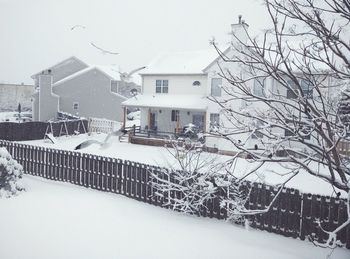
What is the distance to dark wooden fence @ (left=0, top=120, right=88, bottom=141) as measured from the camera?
2342 cm

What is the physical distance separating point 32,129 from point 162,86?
1164cm

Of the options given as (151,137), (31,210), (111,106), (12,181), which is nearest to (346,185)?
(31,210)

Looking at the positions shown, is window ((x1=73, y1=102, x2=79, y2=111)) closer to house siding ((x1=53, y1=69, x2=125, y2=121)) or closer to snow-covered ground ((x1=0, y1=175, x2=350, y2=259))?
house siding ((x1=53, y1=69, x2=125, y2=121))

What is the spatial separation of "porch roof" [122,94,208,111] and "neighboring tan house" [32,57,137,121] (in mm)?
10753

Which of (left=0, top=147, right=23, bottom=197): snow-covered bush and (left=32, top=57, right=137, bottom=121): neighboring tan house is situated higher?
(left=32, top=57, right=137, bottom=121): neighboring tan house

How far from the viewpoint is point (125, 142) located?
85.1ft

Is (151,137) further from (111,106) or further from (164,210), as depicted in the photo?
(164,210)

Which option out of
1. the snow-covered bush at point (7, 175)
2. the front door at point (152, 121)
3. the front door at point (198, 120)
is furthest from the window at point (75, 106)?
the snow-covered bush at point (7, 175)

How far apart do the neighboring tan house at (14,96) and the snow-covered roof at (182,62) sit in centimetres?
2964

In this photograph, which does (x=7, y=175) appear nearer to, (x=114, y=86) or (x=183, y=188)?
(x=183, y=188)

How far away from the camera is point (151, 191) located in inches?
382

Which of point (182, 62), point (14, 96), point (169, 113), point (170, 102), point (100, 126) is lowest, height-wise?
point (100, 126)

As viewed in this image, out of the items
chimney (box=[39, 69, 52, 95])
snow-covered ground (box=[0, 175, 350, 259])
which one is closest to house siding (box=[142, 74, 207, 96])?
chimney (box=[39, 69, 52, 95])

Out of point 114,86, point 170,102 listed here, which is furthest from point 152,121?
point 114,86
